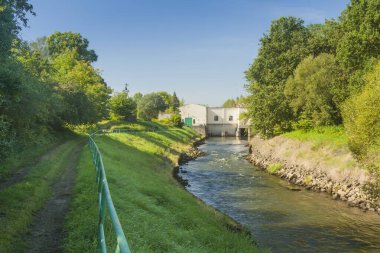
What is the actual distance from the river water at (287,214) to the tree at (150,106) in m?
88.5

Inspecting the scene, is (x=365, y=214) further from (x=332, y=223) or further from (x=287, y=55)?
(x=287, y=55)

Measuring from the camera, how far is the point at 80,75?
6047 cm

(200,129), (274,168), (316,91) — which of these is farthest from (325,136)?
(200,129)

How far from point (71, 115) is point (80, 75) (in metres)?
18.0

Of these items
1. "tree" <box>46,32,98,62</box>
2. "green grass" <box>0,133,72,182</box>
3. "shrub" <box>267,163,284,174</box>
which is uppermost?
"tree" <box>46,32,98,62</box>

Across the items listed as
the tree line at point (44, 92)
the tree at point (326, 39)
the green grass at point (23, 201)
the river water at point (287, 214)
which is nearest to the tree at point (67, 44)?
the tree line at point (44, 92)

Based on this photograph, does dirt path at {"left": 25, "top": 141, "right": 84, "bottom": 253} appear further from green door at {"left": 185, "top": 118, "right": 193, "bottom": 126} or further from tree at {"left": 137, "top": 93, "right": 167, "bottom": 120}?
tree at {"left": 137, "top": 93, "right": 167, "bottom": 120}

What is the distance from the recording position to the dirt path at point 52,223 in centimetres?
953

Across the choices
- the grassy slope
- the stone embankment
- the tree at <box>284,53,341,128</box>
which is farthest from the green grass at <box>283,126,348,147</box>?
the grassy slope

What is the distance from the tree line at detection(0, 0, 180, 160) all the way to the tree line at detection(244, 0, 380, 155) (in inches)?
835

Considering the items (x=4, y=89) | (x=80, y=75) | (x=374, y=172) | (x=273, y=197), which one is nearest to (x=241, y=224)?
(x=273, y=197)

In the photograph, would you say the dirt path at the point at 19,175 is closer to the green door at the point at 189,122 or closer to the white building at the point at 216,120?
the white building at the point at 216,120

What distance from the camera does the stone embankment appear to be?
25.1 meters

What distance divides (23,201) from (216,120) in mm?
103068
